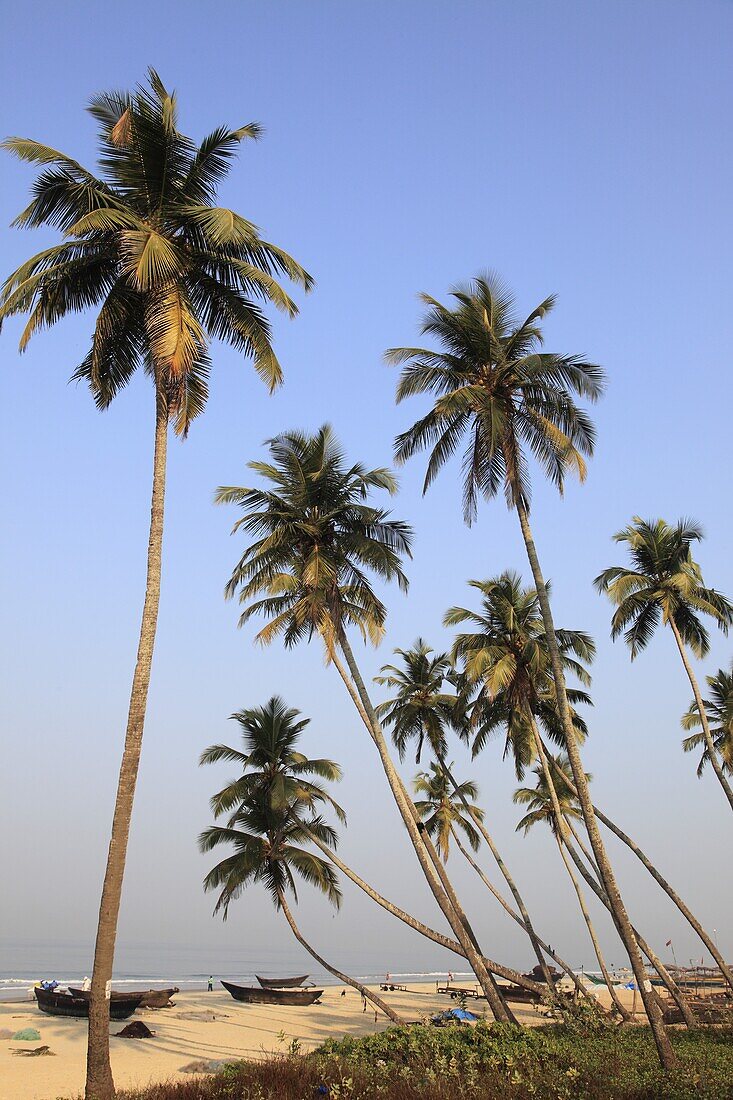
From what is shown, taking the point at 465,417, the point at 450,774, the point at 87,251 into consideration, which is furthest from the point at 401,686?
the point at 87,251

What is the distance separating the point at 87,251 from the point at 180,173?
7.76ft

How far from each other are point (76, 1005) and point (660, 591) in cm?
2844

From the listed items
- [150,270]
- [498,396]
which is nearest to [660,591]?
[498,396]

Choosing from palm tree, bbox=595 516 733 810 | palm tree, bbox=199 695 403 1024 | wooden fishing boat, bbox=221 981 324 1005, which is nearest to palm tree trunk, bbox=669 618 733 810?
palm tree, bbox=595 516 733 810

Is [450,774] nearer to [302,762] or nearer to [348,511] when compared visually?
[302,762]

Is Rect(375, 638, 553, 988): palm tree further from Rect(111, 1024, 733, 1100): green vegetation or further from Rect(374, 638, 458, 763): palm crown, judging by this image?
Rect(111, 1024, 733, 1100): green vegetation

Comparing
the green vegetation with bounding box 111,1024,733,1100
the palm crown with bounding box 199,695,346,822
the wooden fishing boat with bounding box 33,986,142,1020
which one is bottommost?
the green vegetation with bounding box 111,1024,733,1100

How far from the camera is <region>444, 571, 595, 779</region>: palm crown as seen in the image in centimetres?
2889

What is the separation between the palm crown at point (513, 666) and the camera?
94.8 feet

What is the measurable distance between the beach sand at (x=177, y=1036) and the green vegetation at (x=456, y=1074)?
1.41 metres

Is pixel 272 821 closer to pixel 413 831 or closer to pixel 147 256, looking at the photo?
pixel 413 831

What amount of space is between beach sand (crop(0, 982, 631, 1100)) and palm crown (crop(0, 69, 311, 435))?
12462 mm

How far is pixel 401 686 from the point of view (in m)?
36.7

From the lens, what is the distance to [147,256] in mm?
14898
